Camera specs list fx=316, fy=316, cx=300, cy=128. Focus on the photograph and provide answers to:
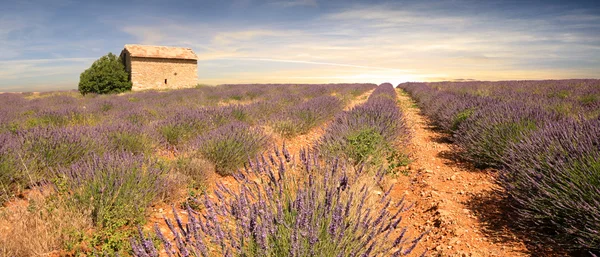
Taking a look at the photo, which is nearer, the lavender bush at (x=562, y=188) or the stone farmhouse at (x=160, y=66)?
the lavender bush at (x=562, y=188)

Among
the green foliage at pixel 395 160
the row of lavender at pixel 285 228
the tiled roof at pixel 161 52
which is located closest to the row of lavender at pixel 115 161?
the row of lavender at pixel 285 228

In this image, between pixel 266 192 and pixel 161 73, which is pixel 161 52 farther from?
pixel 266 192

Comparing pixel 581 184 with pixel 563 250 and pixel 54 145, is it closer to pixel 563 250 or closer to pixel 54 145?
pixel 563 250

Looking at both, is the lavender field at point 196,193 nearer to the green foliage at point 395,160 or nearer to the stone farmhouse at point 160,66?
the green foliage at point 395,160

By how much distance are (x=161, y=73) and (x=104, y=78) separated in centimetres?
439

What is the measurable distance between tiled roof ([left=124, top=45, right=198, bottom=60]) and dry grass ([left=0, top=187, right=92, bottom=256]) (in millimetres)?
24105

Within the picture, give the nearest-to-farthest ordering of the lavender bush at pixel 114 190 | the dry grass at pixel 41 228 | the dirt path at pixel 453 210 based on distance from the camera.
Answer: the dry grass at pixel 41 228 < the dirt path at pixel 453 210 < the lavender bush at pixel 114 190

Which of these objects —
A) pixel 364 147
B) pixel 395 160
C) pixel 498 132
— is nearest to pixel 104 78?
pixel 395 160

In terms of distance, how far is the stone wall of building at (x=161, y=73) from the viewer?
2430cm

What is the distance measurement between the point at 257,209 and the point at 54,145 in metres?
3.57

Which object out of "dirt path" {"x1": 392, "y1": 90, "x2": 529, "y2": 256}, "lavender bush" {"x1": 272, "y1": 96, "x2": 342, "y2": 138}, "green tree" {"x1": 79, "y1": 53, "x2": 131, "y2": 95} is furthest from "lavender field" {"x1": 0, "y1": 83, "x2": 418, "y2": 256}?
"green tree" {"x1": 79, "y1": 53, "x2": 131, "y2": 95}

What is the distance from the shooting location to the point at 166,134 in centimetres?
579

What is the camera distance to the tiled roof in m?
24.3

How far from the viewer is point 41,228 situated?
2312mm
